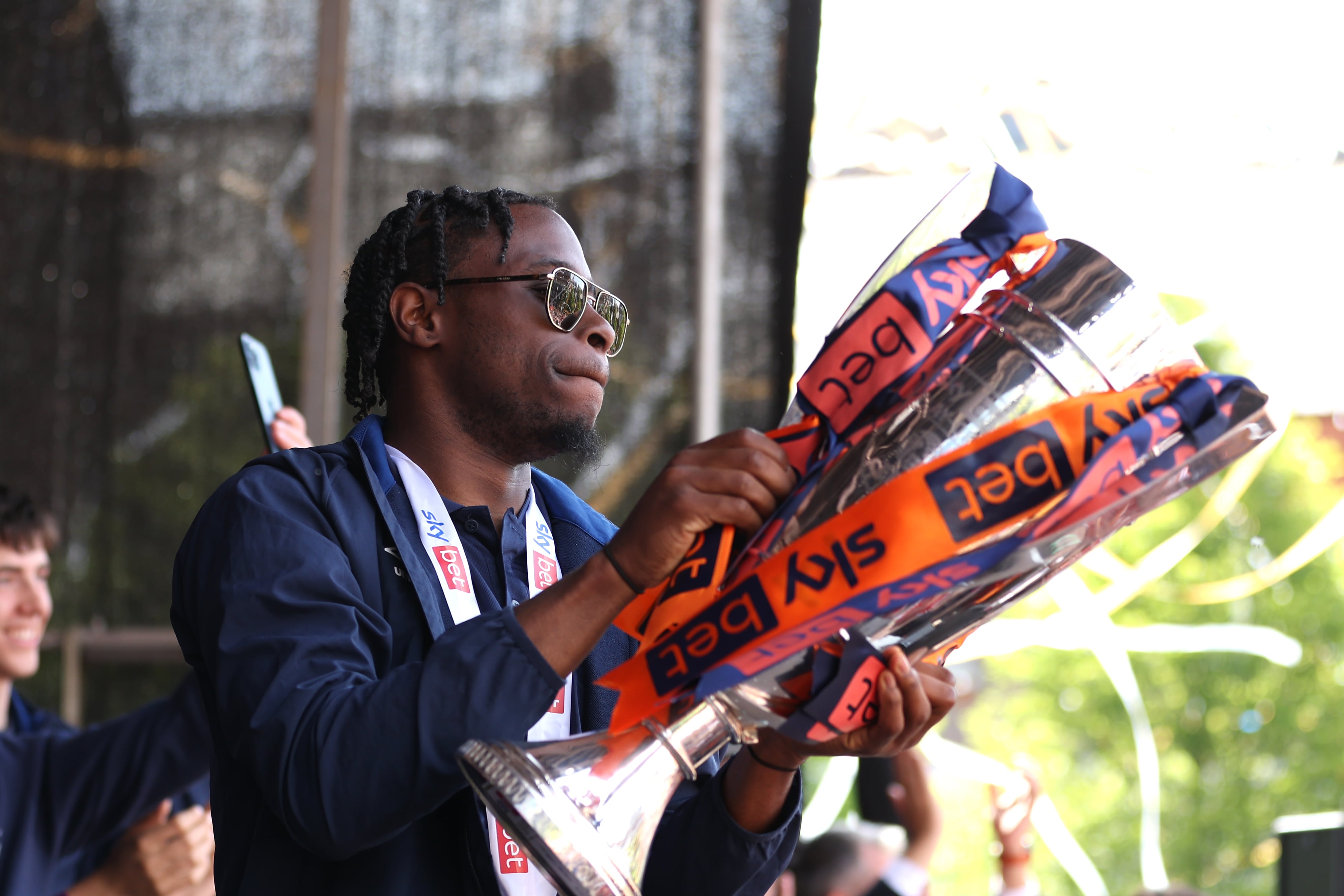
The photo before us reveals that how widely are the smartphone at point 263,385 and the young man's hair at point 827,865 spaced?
5.56ft

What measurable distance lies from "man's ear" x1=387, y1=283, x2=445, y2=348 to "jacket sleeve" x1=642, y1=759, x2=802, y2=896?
2.25 feet

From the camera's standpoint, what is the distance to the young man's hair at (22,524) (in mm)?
3049

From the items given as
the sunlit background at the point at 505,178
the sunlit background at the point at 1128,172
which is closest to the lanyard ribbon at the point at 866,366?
the sunlit background at the point at 505,178

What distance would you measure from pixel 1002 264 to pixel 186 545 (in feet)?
2.90

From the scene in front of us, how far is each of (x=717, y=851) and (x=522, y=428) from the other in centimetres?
56

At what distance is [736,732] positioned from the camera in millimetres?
1137

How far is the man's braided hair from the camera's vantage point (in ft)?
5.44

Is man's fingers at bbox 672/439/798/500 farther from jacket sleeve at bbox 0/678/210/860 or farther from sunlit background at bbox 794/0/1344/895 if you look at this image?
sunlit background at bbox 794/0/1344/895

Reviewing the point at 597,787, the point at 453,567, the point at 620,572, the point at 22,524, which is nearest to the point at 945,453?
the point at 620,572

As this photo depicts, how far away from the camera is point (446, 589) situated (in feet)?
4.59

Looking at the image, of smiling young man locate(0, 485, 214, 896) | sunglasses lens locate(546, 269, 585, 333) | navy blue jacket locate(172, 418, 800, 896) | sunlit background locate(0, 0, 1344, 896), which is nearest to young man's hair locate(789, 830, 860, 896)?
sunlit background locate(0, 0, 1344, 896)

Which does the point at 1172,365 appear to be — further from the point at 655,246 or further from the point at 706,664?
the point at 655,246

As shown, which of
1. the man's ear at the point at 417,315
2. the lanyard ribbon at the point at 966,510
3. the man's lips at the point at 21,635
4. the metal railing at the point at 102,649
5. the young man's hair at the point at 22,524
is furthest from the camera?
the metal railing at the point at 102,649

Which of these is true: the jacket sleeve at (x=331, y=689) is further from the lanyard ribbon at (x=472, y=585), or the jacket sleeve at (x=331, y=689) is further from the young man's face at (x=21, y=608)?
the young man's face at (x=21, y=608)
